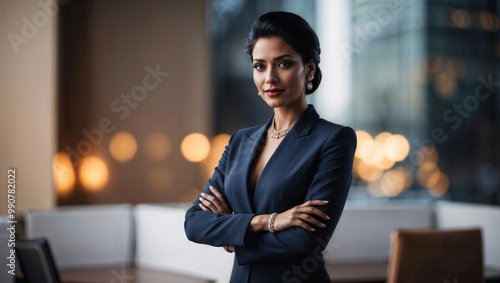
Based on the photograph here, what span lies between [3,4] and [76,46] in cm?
65

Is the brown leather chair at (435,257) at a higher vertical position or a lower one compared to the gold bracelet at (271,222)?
lower

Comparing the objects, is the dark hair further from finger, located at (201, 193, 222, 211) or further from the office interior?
the office interior

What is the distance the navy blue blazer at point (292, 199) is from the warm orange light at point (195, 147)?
10.4 feet

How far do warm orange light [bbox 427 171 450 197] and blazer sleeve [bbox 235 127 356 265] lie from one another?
4501 mm

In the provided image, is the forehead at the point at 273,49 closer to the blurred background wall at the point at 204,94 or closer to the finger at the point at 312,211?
the finger at the point at 312,211

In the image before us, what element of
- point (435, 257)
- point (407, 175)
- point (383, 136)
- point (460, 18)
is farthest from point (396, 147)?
point (435, 257)

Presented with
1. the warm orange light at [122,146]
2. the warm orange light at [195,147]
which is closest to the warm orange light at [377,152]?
the warm orange light at [195,147]

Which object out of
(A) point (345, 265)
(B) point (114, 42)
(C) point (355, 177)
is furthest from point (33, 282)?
(C) point (355, 177)

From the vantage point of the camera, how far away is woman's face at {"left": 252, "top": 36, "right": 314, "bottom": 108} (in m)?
1.50

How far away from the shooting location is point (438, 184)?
18.7 feet

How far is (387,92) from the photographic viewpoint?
19.3ft

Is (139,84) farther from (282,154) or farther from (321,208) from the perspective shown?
(321,208)

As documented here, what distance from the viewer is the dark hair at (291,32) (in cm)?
152

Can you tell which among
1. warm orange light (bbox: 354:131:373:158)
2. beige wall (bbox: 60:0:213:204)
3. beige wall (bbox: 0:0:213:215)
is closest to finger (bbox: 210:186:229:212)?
beige wall (bbox: 0:0:213:215)
